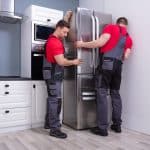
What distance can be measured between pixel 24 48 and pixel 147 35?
1.85 m

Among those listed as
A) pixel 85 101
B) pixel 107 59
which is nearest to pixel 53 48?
pixel 107 59

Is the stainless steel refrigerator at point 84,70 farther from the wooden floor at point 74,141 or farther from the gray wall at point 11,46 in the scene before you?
the gray wall at point 11,46

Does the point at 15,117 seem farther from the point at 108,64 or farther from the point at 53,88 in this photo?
the point at 108,64

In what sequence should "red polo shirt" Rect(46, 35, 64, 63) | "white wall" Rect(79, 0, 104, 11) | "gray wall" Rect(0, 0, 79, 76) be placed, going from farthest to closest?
"white wall" Rect(79, 0, 104, 11) → "gray wall" Rect(0, 0, 79, 76) → "red polo shirt" Rect(46, 35, 64, 63)

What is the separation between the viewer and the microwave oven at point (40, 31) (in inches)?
132

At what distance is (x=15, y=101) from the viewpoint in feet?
10.2

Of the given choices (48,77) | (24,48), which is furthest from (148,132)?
(24,48)

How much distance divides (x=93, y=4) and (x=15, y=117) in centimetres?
242

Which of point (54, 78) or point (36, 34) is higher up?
point (36, 34)

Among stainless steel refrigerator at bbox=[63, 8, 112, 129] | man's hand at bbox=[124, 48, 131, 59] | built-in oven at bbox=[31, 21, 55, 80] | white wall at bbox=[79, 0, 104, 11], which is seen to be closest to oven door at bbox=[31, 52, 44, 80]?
built-in oven at bbox=[31, 21, 55, 80]

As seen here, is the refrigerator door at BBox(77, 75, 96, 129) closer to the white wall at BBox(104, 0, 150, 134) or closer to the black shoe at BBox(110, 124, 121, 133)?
the black shoe at BBox(110, 124, 121, 133)

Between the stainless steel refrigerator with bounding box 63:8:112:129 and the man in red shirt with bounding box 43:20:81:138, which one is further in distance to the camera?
the stainless steel refrigerator with bounding box 63:8:112:129

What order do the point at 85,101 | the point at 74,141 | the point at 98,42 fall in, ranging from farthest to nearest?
the point at 85,101
the point at 98,42
the point at 74,141

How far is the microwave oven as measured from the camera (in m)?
3.36
